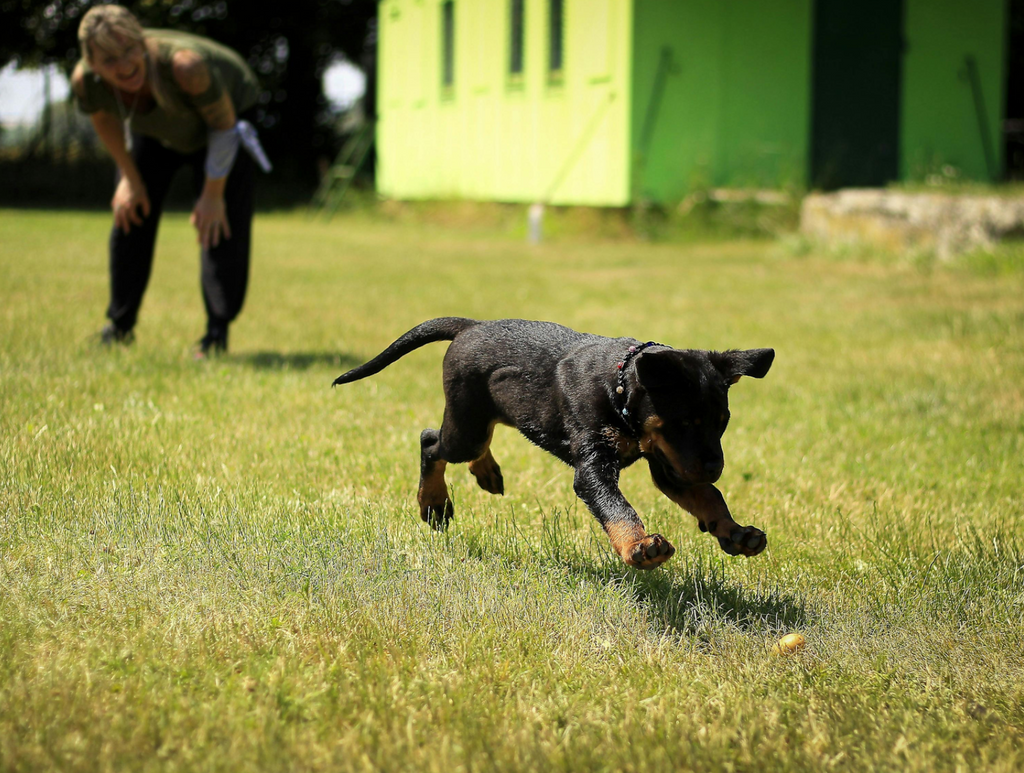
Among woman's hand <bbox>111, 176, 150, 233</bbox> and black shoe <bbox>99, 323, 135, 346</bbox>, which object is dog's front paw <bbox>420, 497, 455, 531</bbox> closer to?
woman's hand <bbox>111, 176, 150, 233</bbox>

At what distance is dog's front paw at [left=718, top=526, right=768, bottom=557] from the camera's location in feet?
9.89

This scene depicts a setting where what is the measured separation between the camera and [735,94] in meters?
17.1

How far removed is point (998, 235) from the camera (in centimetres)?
1207

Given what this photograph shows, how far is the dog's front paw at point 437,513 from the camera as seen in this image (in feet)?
12.5

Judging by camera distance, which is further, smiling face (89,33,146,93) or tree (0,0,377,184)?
tree (0,0,377,184)

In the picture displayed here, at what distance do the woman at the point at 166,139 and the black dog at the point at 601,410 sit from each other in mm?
3135

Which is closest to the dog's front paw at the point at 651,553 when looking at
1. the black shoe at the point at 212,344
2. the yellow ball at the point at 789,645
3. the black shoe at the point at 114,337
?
the yellow ball at the point at 789,645

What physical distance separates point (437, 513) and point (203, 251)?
352 centimetres

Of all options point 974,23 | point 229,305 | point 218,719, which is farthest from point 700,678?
point 974,23

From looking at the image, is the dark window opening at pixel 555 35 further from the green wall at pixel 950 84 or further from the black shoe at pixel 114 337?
the black shoe at pixel 114 337

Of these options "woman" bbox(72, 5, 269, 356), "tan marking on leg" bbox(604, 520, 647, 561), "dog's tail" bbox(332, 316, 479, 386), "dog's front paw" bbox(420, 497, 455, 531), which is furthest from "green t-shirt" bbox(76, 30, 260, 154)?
"tan marking on leg" bbox(604, 520, 647, 561)

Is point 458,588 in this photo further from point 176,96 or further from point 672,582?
point 176,96

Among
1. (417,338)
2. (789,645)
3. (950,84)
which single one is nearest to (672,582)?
(789,645)

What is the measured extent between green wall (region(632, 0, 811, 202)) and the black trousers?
35.4ft
